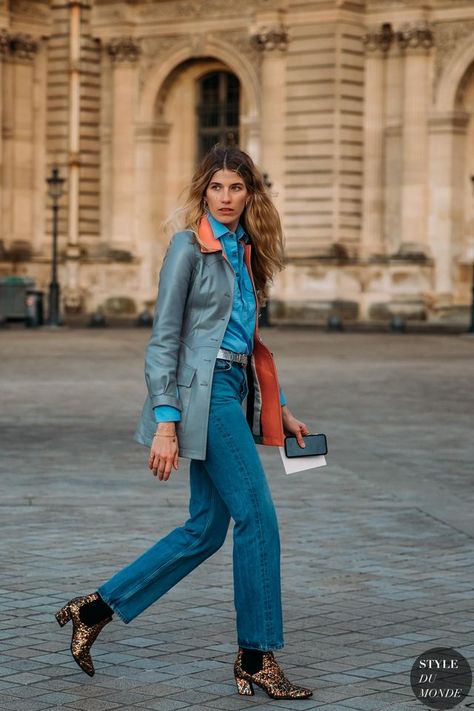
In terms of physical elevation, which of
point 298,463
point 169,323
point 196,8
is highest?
point 196,8

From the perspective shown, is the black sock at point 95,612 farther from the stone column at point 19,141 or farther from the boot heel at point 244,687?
the stone column at point 19,141

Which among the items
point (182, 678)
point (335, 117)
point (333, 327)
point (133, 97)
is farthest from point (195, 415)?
point (133, 97)

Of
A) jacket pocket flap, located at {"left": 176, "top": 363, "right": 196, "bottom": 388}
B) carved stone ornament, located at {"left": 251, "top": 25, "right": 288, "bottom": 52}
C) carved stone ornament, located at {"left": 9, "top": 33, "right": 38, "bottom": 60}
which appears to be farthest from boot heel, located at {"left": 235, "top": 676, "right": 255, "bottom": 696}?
carved stone ornament, located at {"left": 9, "top": 33, "right": 38, "bottom": 60}

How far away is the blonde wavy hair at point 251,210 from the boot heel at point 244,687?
1.37 m

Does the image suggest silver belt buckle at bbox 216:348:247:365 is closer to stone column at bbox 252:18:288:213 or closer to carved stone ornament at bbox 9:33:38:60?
stone column at bbox 252:18:288:213

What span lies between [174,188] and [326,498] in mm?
35374

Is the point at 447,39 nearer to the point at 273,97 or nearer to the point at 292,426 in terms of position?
the point at 273,97

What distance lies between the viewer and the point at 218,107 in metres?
45.1

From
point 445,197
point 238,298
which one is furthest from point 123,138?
point 238,298

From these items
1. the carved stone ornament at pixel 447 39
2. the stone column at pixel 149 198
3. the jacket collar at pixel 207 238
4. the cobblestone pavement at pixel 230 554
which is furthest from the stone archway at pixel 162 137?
the jacket collar at pixel 207 238

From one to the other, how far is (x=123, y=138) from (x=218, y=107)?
251 cm

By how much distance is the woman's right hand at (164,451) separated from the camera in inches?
243

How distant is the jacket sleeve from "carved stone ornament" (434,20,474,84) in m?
34.8

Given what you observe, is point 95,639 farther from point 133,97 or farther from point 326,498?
point 133,97
